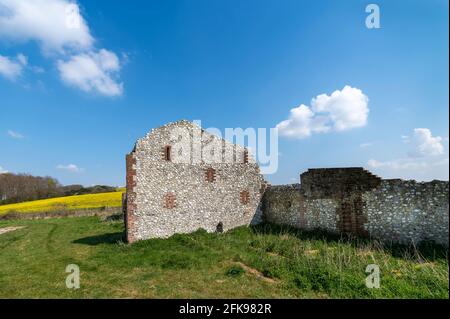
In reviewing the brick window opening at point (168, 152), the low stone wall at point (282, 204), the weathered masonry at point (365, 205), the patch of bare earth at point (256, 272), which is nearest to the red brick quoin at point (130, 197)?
the brick window opening at point (168, 152)

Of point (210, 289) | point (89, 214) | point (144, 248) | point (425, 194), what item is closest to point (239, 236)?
point (144, 248)

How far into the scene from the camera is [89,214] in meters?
37.4

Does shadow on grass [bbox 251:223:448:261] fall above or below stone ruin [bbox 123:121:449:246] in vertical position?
below

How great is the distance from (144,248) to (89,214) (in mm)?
26241

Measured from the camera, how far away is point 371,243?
13.4 meters

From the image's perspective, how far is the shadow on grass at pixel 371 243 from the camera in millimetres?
11680

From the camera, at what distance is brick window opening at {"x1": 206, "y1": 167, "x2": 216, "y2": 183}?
709 inches

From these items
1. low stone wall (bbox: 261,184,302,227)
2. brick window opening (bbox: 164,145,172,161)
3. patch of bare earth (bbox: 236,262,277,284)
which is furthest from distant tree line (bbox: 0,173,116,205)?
patch of bare earth (bbox: 236,262,277,284)

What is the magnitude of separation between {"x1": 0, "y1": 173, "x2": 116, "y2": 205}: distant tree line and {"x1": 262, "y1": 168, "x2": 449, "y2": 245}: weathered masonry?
5702 centimetres

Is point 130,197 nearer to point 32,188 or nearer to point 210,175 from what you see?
point 210,175

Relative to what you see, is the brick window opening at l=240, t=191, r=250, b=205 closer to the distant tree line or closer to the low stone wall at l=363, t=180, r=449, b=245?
the low stone wall at l=363, t=180, r=449, b=245

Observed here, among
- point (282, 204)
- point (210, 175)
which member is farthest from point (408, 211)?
point (210, 175)

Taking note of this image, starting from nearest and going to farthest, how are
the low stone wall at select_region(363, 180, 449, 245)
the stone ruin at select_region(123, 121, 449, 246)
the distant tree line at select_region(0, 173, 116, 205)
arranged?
1. the low stone wall at select_region(363, 180, 449, 245)
2. the stone ruin at select_region(123, 121, 449, 246)
3. the distant tree line at select_region(0, 173, 116, 205)

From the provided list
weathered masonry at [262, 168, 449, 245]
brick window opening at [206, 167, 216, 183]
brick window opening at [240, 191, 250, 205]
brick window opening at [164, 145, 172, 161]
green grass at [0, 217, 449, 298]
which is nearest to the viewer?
green grass at [0, 217, 449, 298]
